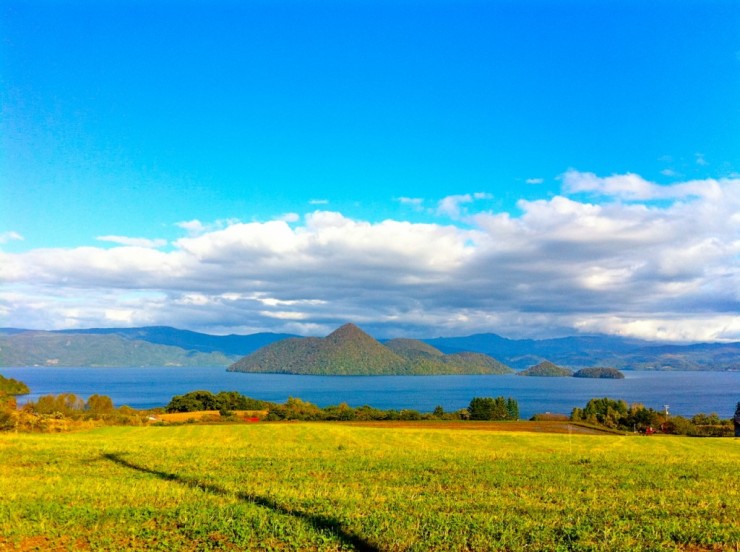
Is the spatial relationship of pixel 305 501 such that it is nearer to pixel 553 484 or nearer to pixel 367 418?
pixel 553 484

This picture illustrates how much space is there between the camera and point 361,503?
14469 millimetres

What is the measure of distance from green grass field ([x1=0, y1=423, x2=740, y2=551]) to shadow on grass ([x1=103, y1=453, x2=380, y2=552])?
0.05 metres

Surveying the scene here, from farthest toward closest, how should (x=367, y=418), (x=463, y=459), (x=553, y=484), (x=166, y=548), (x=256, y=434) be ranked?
(x=367, y=418), (x=256, y=434), (x=463, y=459), (x=553, y=484), (x=166, y=548)

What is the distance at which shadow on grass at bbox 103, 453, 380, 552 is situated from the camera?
11.0 metres

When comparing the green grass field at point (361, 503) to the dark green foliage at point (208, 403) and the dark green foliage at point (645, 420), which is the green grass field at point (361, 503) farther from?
the dark green foliage at point (208, 403)

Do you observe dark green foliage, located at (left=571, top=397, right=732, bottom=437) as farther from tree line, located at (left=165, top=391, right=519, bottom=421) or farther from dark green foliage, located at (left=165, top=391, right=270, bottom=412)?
dark green foliage, located at (left=165, top=391, right=270, bottom=412)

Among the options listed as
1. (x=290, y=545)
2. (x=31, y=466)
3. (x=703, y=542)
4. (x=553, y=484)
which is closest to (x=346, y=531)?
(x=290, y=545)

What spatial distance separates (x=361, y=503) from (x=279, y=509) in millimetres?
2280

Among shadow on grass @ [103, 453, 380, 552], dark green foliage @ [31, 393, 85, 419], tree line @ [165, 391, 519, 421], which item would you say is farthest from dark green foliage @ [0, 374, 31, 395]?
shadow on grass @ [103, 453, 380, 552]

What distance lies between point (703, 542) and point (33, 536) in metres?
14.8

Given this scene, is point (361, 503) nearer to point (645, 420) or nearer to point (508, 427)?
point (508, 427)

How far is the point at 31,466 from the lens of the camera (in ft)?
72.3

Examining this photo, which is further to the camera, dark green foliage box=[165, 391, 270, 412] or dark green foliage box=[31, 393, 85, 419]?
dark green foliage box=[165, 391, 270, 412]

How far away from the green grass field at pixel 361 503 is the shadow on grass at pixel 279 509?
5 centimetres
